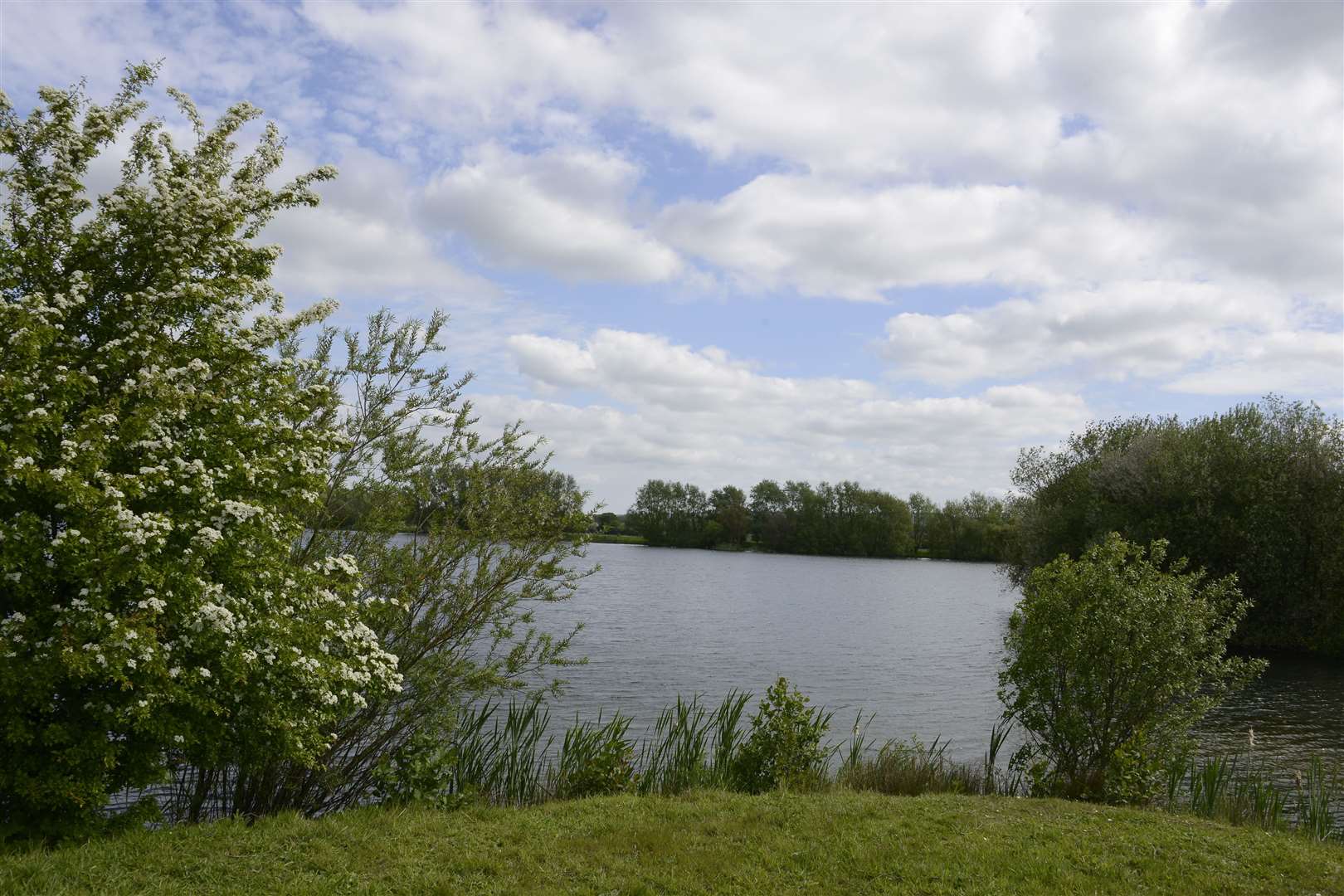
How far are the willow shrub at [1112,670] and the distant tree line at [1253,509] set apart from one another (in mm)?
26105

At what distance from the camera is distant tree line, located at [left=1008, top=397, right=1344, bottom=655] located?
3356 centimetres

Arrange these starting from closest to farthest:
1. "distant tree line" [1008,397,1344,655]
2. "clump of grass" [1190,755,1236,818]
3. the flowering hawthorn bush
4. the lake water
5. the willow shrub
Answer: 1. the flowering hawthorn bush
2. "clump of grass" [1190,755,1236,818]
3. the willow shrub
4. the lake water
5. "distant tree line" [1008,397,1344,655]

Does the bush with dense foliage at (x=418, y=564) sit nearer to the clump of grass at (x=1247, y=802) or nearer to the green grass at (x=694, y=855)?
the green grass at (x=694, y=855)

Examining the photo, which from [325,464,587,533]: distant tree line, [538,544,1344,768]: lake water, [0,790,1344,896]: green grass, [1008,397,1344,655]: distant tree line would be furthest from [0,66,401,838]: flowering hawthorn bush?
[1008,397,1344,655]: distant tree line

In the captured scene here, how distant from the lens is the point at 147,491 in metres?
5.98

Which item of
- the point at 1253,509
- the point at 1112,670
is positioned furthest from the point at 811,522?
the point at 1112,670

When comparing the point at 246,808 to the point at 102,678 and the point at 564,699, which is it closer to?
the point at 102,678

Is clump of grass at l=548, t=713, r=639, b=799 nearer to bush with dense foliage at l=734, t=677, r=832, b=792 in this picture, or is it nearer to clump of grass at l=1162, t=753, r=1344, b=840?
bush with dense foliage at l=734, t=677, r=832, b=792

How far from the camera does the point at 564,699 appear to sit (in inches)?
745

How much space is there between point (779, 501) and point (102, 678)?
118 meters

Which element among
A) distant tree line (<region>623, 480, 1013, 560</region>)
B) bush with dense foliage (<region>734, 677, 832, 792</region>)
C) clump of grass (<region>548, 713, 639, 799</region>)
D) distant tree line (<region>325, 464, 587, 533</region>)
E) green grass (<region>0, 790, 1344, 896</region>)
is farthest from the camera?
distant tree line (<region>623, 480, 1013, 560</region>)

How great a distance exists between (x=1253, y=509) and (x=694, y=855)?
34.8 meters

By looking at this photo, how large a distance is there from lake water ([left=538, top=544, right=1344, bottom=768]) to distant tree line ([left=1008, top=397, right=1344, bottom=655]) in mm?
2675

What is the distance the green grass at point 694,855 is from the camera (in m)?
6.12
